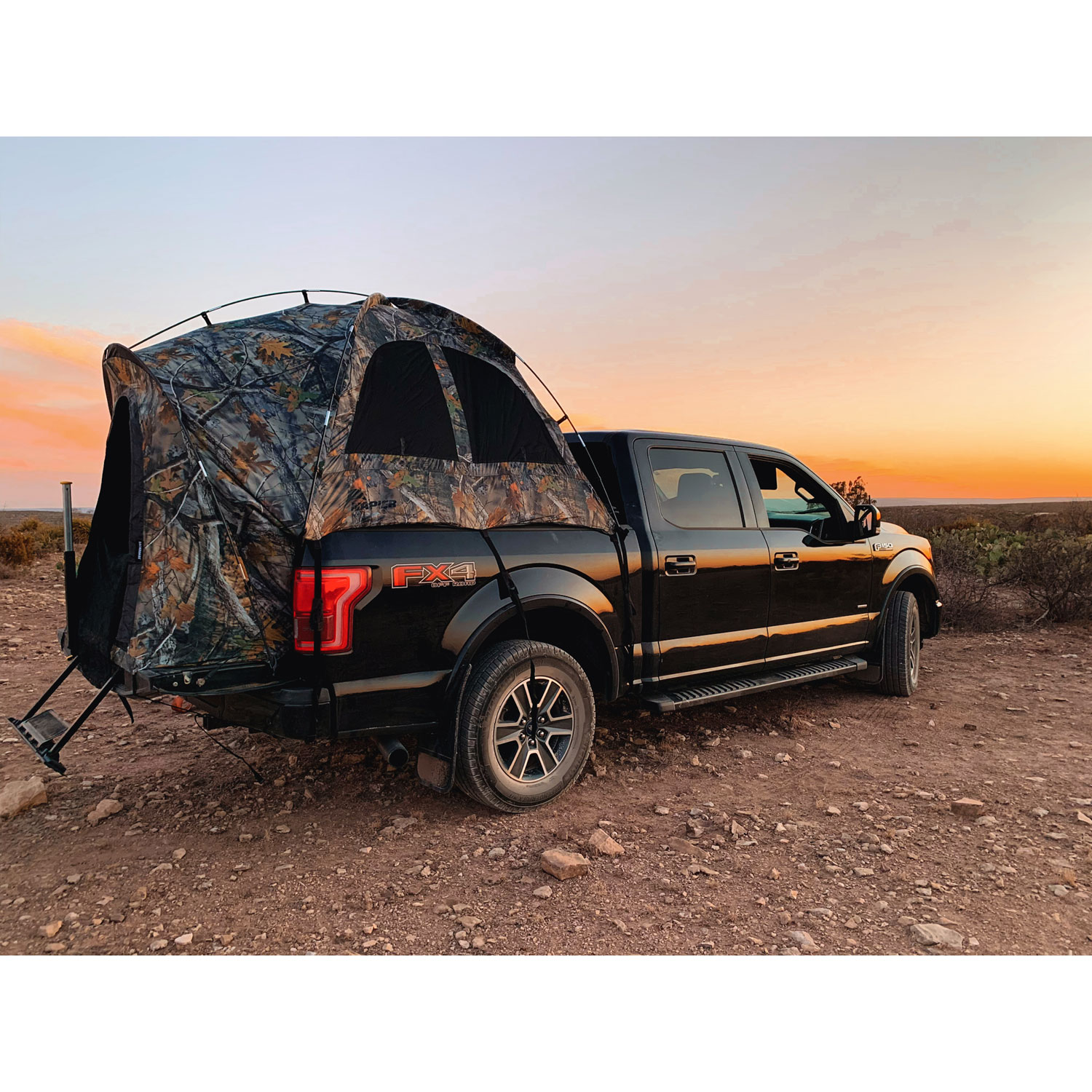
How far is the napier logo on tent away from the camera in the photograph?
3.68 meters

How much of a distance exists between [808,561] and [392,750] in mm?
3515

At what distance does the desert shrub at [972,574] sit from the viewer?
10.0 metres

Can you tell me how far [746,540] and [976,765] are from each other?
207cm

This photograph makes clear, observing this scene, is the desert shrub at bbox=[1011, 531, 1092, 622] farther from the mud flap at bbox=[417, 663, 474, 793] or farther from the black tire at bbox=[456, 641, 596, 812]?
the mud flap at bbox=[417, 663, 474, 793]

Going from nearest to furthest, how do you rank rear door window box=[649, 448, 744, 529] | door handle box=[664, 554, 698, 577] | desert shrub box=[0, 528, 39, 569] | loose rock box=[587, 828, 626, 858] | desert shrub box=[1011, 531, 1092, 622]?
loose rock box=[587, 828, 626, 858] < door handle box=[664, 554, 698, 577] < rear door window box=[649, 448, 744, 529] < desert shrub box=[1011, 531, 1092, 622] < desert shrub box=[0, 528, 39, 569]

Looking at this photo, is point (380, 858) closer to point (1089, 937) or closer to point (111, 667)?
point (111, 667)

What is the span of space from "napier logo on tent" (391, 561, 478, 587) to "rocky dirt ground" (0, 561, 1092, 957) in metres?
1.26

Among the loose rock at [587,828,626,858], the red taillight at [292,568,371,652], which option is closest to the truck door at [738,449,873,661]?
the loose rock at [587,828,626,858]

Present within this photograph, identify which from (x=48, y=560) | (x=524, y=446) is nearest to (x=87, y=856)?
(x=524, y=446)

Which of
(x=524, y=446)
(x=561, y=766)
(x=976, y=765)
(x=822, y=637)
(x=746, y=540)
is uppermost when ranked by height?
(x=524, y=446)

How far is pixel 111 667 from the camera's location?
12.7 feet

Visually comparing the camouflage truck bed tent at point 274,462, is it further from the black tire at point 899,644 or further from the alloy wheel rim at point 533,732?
the black tire at point 899,644

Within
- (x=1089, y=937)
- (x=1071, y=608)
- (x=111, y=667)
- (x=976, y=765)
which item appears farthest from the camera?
(x=1071, y=608)

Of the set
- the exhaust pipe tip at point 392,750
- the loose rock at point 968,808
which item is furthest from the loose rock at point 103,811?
the loose rock at point 968,808
